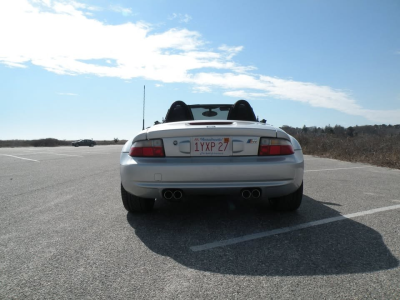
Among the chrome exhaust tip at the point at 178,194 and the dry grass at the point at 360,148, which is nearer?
the chrome exhaust tip at the point at 178,194

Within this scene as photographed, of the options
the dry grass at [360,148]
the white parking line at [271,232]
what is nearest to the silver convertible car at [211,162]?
the white parking line at [271,232]

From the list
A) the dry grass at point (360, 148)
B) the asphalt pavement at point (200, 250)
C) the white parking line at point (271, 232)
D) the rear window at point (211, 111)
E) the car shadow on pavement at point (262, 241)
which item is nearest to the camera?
the asphalt pavement at point (200, 250)

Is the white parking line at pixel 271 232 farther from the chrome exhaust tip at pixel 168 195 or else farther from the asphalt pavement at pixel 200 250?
the chrome exhaust tip at pixel 168 195

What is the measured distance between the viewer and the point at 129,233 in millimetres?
2979

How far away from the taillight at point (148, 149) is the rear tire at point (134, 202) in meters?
0.51

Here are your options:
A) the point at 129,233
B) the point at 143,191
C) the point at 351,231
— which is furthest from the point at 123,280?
the point at 351,231

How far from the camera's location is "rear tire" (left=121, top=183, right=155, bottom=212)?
3498mm

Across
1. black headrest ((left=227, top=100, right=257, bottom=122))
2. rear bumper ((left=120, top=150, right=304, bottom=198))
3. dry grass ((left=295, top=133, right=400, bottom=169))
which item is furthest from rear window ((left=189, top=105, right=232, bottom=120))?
dry grass ((left=295, top=133, right=400, bottom=169))

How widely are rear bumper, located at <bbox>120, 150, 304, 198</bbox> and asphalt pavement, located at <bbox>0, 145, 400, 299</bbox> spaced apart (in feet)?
→ 1.33

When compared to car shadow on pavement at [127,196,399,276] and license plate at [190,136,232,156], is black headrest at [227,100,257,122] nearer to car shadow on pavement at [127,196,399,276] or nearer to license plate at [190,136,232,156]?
car shadow on pavement at [127,196,399,276]

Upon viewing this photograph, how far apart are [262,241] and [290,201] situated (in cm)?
96

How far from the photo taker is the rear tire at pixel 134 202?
3498 mm

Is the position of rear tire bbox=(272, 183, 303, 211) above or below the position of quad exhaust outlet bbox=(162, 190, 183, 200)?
below

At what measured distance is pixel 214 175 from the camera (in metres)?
2.96
